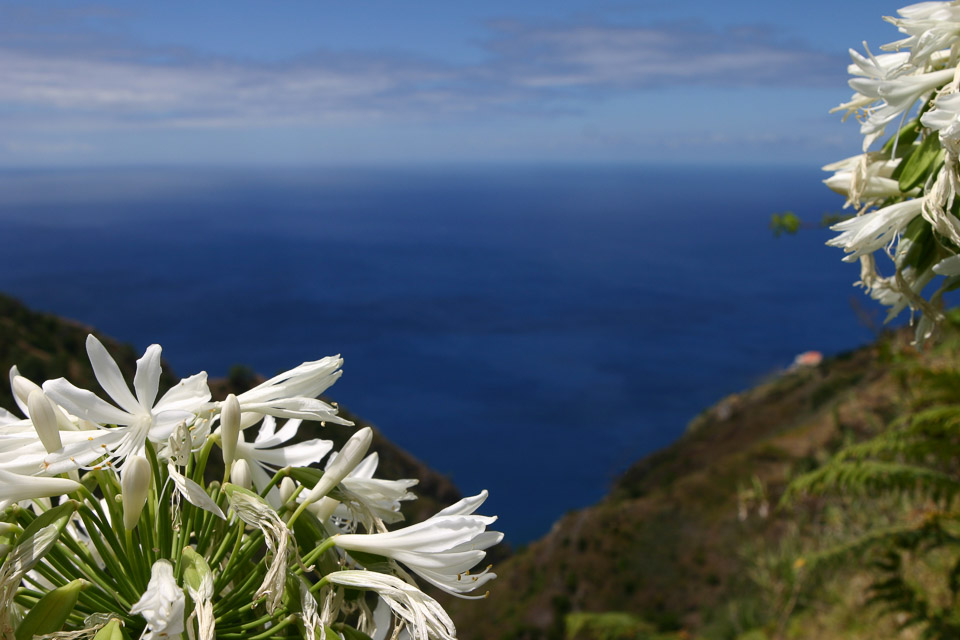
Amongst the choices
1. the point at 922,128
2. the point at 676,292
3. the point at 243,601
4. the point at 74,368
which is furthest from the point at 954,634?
the point at 676,292

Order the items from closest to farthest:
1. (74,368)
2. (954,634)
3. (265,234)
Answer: (954,634)
(74,368)
(265,234)

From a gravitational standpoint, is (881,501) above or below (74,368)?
above

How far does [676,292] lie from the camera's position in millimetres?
120812

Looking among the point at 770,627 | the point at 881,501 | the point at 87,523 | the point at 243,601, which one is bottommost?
the point at 770,627

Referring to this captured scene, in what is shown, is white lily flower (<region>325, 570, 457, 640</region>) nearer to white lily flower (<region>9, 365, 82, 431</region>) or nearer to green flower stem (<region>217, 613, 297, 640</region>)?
green flower stem (<region>217, 613, 297, 640</region>)

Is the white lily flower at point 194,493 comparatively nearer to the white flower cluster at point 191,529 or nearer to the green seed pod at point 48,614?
the white flower cluster at point 191,529

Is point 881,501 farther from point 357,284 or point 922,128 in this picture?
point 357,284

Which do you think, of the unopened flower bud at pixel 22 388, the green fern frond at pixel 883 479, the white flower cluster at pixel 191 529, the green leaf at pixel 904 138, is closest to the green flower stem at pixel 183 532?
the white flower cluster at pixel 191 529

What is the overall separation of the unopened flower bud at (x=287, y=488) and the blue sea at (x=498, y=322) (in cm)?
4641

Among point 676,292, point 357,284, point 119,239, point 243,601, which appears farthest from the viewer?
point 119,239

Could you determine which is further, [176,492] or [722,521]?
[722,521]

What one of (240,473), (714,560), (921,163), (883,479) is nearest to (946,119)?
(921,163)

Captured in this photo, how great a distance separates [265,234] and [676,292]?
10745 cm

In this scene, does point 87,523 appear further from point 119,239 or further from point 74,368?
point 119,239
